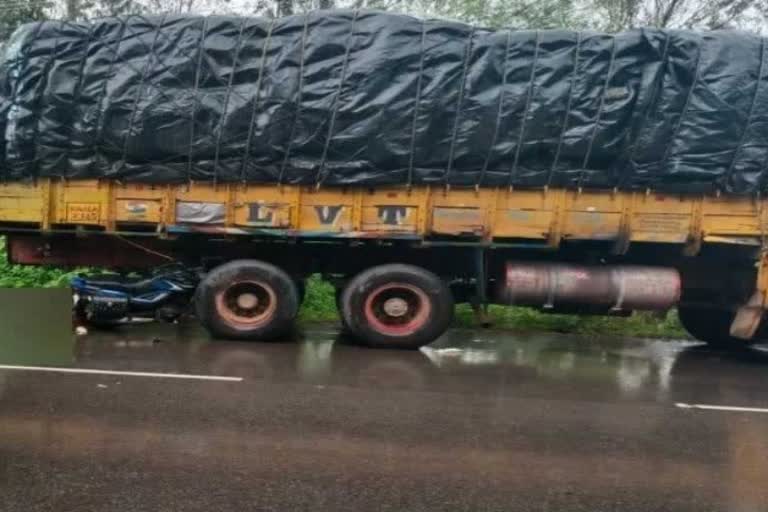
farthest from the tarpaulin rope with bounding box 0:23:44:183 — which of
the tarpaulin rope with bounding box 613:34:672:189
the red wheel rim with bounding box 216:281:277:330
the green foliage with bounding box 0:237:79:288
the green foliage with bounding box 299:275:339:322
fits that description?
the tarpaulin rope with bounding box 613:34:672:189

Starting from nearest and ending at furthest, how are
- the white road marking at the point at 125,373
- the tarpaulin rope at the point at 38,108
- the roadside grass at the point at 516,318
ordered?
the white road marking at the point at 125,373 < the tarpaulin rope at the point at 38,108 < the roadside grass at the point at 516,318

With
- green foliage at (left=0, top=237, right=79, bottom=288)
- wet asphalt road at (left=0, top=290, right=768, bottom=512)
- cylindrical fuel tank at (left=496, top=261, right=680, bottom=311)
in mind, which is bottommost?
wet asphalt road at (left=0, top=290, right=768, bottom=512)

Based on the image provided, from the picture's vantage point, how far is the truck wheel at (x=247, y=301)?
8.90 metres

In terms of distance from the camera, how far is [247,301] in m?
9.02

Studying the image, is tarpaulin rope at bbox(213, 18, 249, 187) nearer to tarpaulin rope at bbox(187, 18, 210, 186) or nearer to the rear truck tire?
tarpaulin rope at bbox(187, 18, 210, 186)

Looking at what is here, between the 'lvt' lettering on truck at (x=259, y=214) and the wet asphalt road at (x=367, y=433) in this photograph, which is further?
the 'lvt' lettering on truck at (x=259, y=214)

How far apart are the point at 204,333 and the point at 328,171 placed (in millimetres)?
2722

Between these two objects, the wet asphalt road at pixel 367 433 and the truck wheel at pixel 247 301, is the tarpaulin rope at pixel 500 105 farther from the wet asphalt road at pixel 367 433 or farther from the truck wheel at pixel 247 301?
the truck wheel at pixel 247 301

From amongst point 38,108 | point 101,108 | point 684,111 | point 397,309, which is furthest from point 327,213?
point 684,111

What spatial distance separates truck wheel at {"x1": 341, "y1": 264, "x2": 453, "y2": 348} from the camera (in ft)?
28.8

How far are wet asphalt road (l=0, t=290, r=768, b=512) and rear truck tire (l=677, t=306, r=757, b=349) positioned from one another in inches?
68.3

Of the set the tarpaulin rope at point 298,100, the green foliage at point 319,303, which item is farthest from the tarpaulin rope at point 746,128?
the green foliage at point 319,303

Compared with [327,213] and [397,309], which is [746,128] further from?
[327,213]

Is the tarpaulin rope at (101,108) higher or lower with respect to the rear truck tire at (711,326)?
higher
